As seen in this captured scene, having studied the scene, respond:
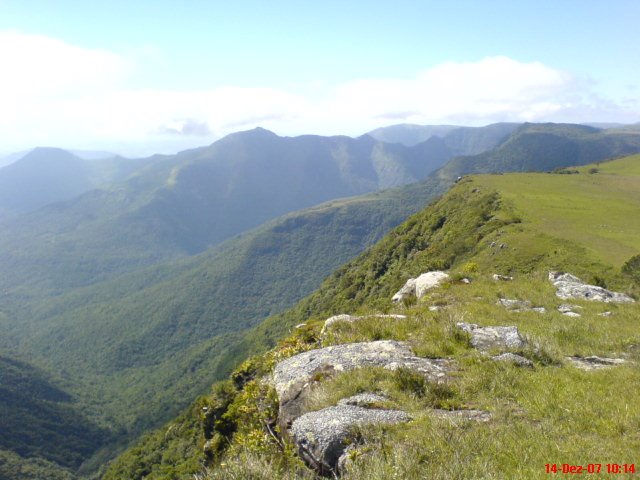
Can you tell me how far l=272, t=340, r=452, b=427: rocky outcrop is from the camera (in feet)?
28.1

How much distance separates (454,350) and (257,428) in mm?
5094

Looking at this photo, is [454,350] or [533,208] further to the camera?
[533,208]

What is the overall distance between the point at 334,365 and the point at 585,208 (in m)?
50.4

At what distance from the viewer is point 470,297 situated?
15750 millimetres

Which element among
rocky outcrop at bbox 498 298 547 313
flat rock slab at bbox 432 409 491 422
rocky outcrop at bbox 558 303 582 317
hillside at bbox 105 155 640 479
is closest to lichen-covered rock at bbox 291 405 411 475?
hillside at bbox 105 155 640 479

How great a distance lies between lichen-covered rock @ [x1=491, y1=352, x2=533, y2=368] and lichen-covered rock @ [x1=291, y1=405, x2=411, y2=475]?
129 inches

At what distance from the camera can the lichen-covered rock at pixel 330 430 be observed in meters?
6.60

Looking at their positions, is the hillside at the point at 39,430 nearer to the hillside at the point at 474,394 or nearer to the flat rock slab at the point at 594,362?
the hillside at the point at 474,394

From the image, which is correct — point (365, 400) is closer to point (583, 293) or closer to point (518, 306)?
point (518, 306)

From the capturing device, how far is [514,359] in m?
8.98

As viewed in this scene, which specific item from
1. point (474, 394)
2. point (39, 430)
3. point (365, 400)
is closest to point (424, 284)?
point (474, 394)

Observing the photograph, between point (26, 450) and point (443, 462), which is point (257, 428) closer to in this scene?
point (443, 462)

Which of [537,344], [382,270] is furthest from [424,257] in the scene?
[537,344]

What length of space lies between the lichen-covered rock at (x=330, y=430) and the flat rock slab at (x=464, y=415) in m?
0.63
